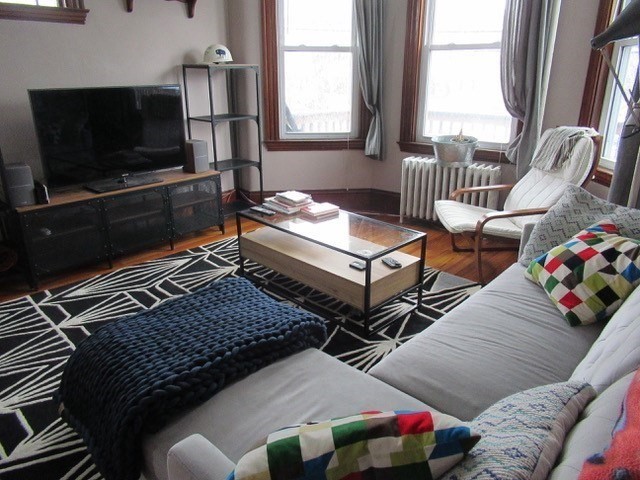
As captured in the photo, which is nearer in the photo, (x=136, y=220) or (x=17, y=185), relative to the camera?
(x=17, y=185)

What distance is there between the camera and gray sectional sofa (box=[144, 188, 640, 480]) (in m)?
1.12

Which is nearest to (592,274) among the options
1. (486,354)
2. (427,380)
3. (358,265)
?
(486,354)

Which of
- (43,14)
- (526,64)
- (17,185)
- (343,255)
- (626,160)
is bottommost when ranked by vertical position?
(343,255)

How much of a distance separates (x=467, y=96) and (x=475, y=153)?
50 cm

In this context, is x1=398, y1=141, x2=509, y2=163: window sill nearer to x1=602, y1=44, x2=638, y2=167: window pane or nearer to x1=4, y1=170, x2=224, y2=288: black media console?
x1=602, y1=44, x2=638, y2=167: window pane

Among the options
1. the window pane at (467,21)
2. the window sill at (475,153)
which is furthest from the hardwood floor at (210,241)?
the window pane at (467,21)

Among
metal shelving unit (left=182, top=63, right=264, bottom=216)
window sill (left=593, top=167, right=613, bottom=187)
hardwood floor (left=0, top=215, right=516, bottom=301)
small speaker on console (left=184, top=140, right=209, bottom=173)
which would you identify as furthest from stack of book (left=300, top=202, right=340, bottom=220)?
window sill (left=593, top=167, right=613, bottom=187)

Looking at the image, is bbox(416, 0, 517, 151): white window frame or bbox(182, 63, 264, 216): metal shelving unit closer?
bbox(416, 0, 517, 151): white window frame

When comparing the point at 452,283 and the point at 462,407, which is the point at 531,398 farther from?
the point at 452,283

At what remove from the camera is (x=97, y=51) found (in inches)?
136

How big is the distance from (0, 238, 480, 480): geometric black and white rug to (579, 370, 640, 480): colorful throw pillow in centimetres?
152

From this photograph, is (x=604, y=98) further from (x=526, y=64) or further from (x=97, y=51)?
(x=97, y=51)

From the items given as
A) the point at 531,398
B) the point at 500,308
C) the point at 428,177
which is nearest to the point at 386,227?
the point at 500,308

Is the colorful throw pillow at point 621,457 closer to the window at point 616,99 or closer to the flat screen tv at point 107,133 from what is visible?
the window at point 616,99
